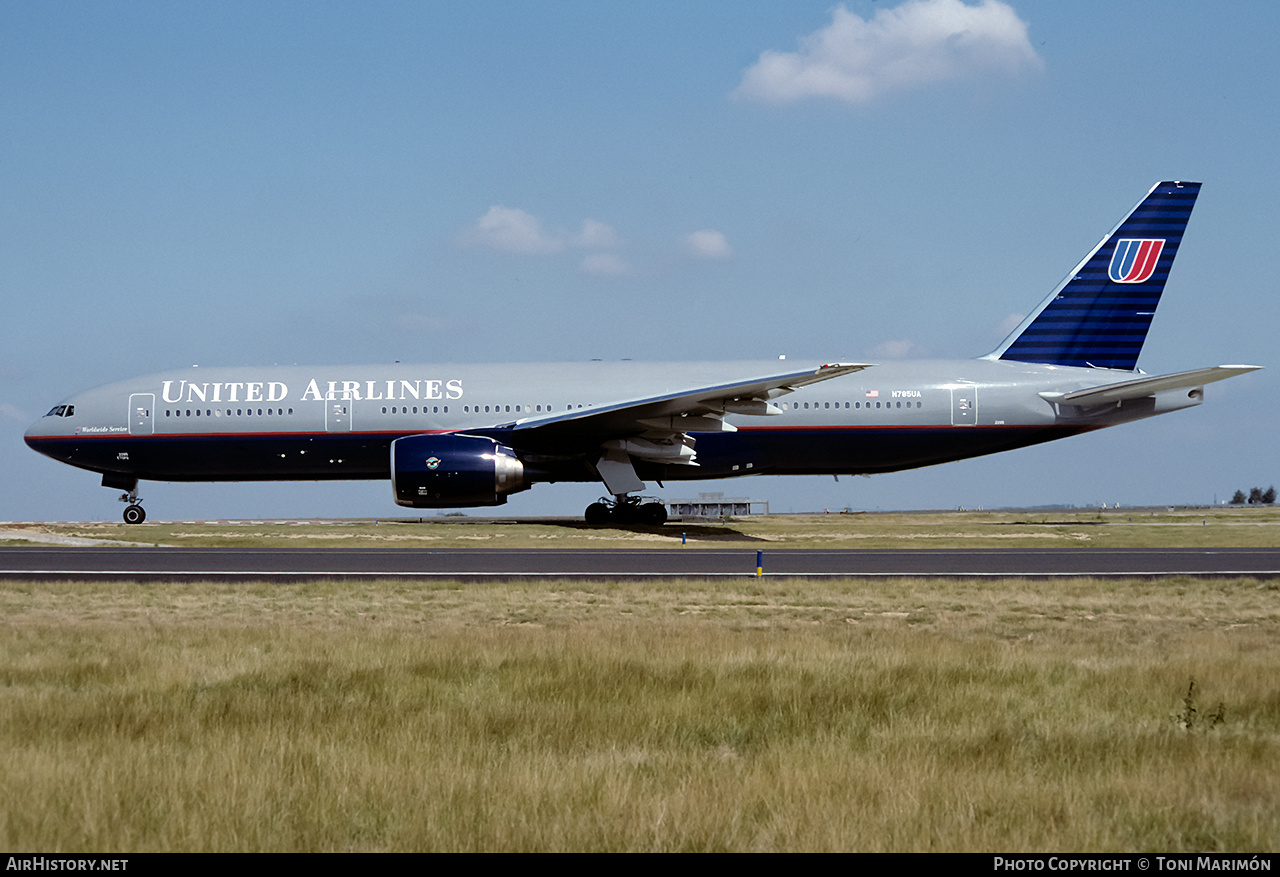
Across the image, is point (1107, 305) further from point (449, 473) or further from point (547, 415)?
point (449, 473)

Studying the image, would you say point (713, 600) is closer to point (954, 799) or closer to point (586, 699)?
point (586, 699)

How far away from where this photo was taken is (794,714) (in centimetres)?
785

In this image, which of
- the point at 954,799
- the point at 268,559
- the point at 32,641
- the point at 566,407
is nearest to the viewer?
the point at 954,799

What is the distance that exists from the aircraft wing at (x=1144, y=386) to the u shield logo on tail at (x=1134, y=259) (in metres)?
4.08

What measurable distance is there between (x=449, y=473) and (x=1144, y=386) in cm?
1891

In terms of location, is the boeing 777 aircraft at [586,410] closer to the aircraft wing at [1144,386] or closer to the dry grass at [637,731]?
the aircraft wing at [1144,386]

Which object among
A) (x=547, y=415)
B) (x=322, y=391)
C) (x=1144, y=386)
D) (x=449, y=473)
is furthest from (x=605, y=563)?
(x=1144, y=386)

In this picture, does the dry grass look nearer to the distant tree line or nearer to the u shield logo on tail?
the u shield logo on tail

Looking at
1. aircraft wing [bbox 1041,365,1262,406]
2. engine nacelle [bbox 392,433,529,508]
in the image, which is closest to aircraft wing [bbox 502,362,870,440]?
engine nacelle [bbox 392,433,529,508]

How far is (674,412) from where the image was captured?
26922 millimetres

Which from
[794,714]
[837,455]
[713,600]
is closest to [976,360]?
[837,455]

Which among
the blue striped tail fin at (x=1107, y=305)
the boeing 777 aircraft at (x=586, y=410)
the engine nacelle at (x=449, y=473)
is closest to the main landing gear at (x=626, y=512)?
the boeing 777 aircraft at (x=586, y=410)

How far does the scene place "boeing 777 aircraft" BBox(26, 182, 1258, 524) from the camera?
29.4 meters

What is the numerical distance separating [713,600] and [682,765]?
8.60m
